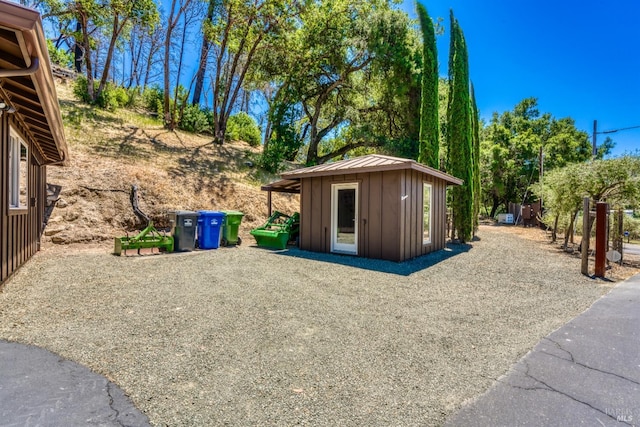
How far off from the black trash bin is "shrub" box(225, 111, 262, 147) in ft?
38.9

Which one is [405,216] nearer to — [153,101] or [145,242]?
[145,242]

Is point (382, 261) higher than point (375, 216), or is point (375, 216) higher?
point (375, 216)

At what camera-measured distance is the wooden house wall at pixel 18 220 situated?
14.3 ft

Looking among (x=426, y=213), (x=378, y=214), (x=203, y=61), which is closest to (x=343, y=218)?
(x=378, y=214)

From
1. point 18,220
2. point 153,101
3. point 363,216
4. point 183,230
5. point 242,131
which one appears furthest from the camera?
point 242,131

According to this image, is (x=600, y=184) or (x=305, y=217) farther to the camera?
(x=305, y=217)

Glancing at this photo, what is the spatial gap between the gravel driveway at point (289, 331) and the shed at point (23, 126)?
72 centimetres

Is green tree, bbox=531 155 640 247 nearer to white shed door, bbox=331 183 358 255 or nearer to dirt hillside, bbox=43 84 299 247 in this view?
white shed door, bbox=331 183 358 255

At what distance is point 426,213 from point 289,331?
6529 millimetres

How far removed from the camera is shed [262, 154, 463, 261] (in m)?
7.21

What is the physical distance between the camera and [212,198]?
1172 centimetres

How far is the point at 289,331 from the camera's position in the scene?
3.14 m

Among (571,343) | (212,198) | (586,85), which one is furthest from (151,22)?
(586,85)

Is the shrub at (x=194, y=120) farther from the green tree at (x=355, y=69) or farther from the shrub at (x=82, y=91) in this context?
the green tree at (x=355, y=69)
